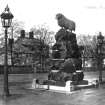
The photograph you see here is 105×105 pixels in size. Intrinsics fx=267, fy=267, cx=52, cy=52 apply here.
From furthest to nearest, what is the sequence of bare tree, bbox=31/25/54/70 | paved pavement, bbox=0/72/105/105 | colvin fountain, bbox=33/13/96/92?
1. bare tree, bbox=31/25/54/70
2. colvin fountain, bbox=33/13/96/92
3. paved pavement, bbox=0/72/105/105

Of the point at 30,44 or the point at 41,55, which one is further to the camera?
the point at 30,44

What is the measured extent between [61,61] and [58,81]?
5.63 ft

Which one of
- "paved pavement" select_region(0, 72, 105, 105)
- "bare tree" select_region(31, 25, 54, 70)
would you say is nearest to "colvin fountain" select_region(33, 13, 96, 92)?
"paved pavement" select_region(0, 72, 105, 105)

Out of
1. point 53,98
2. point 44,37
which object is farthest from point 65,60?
point 44,37

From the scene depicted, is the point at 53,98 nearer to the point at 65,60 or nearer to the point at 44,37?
the point at 65,60

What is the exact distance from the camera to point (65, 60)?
21.9 metres

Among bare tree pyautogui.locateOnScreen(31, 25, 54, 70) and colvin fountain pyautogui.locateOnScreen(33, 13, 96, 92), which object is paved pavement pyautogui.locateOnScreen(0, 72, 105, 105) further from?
bare tree pyautogui.locateOnScreen(31, 25, 54, 70)

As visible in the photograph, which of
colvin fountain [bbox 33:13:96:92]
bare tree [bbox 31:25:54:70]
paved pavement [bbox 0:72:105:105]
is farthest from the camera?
bare tree [bbox 31:25:54:70]

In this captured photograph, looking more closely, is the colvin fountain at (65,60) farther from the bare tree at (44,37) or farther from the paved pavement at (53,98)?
the bare tree at (44,37)

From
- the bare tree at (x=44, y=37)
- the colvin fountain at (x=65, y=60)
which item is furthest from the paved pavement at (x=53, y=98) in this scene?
the bare tree at (x=44, y=37)

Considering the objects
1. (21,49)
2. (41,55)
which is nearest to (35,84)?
(41,55)

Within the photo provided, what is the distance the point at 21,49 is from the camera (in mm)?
75375

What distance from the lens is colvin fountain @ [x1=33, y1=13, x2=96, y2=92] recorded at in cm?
2141

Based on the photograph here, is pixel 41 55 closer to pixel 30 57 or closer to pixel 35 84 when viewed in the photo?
pixel 30 57
